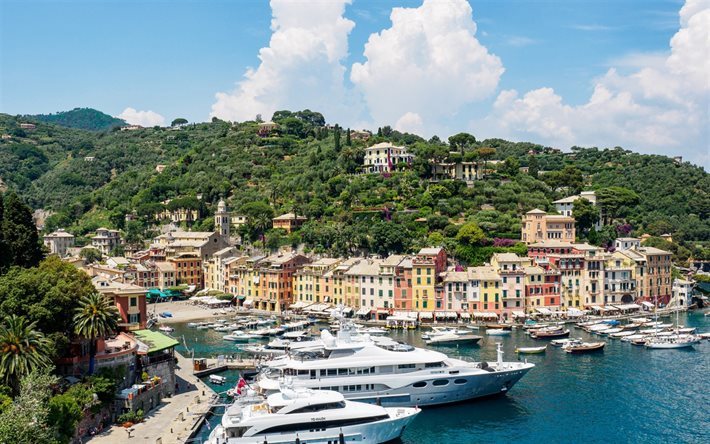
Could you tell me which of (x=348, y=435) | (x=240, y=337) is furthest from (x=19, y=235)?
(x=348, y=435)

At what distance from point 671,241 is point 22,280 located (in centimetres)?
11107

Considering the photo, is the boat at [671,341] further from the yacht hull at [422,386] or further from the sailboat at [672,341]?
the yacht hull at [422,386]

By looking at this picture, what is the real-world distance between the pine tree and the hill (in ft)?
195

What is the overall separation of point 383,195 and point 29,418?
9897cm

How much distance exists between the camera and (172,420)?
145 feet

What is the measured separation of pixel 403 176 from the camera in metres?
135

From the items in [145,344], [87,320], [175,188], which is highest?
[175,188]

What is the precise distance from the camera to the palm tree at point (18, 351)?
125 feet

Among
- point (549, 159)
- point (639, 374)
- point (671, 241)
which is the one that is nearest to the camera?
point (639, 374)

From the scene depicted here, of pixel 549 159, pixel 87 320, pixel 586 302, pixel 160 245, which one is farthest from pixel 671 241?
pixel 87 320

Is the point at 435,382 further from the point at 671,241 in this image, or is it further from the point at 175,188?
the point at 175,188

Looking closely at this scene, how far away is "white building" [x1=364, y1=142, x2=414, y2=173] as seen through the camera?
144163mm

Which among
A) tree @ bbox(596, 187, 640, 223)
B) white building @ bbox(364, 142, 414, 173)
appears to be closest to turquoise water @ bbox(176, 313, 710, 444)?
tree @ bbox(596, 187, 640, 223)

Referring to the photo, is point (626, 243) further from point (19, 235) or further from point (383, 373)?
point (19, 235)
